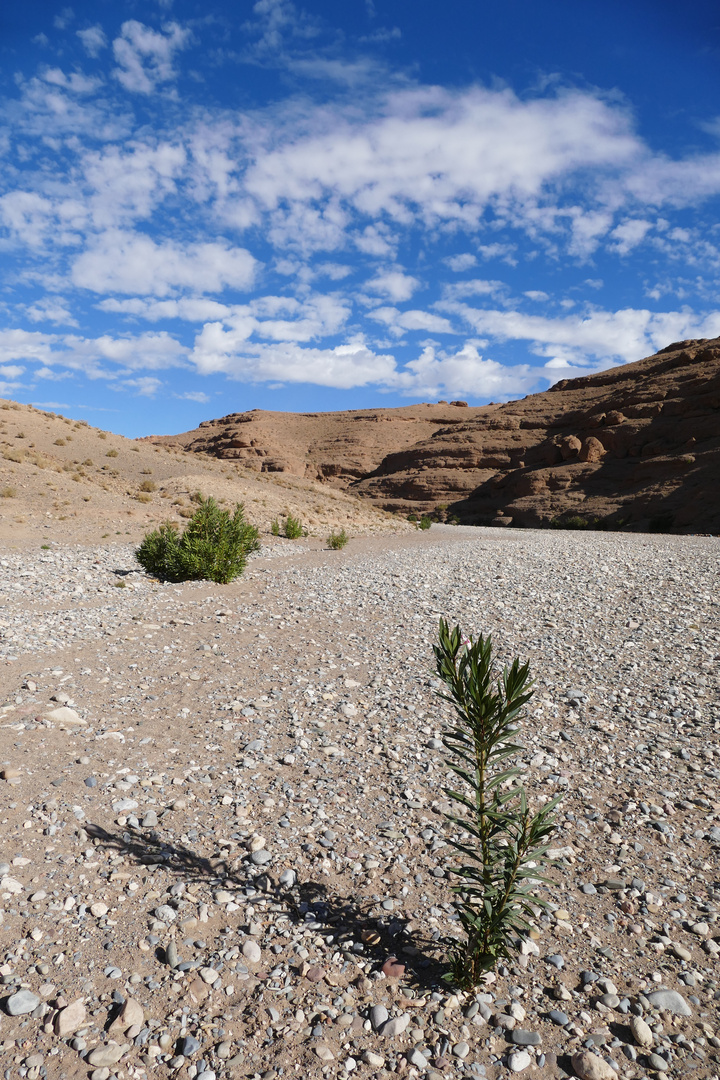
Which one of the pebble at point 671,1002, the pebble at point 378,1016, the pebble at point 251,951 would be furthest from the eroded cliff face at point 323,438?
the pebble at point 671,1002

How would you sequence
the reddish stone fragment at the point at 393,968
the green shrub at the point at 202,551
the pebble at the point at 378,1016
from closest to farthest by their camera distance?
the pebble at the point at 378,1016, the reddish stone fragment at the point at 393,968, the green shrub at the point at 202,551

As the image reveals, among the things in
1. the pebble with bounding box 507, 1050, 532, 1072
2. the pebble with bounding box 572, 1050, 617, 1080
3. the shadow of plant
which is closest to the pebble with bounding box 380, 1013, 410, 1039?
the shadow of plant

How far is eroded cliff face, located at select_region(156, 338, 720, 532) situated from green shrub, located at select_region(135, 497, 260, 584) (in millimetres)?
33070

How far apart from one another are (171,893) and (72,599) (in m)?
8.86

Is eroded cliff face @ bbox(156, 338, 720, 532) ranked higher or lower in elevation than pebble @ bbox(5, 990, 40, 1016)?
higher

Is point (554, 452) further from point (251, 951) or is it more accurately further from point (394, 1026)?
point (394, 1026)

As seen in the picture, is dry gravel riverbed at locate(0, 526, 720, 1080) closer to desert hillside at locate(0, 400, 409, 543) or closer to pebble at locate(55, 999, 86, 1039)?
pebble at locate(55, 999, 86, 1039)

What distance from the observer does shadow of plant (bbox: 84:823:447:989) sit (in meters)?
3.32

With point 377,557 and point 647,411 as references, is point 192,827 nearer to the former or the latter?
point 377,557

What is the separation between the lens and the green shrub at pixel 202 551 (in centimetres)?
1346

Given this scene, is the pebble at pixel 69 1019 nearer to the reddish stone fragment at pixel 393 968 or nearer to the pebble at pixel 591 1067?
the reddish stone fragment at pixel 393 968

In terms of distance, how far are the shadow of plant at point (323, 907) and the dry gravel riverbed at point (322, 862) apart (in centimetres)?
2

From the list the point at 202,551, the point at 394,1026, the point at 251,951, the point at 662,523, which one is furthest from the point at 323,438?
the point at 394,1026

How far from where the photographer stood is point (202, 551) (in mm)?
13516
